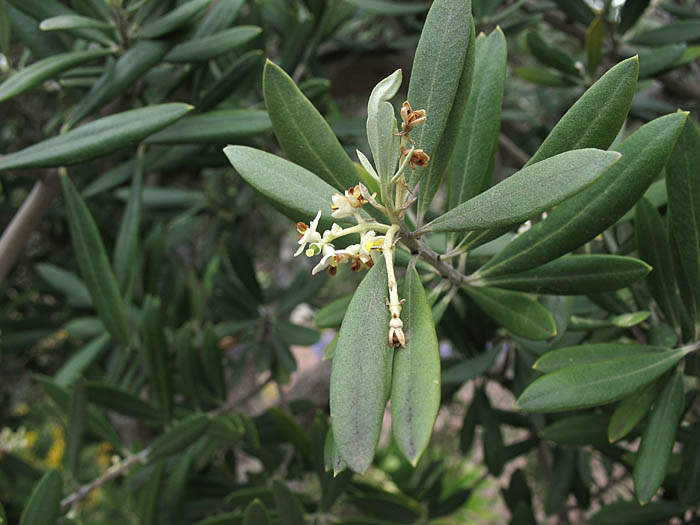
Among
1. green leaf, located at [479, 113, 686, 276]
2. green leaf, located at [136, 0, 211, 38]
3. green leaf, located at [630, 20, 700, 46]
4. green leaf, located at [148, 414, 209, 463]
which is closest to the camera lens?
green leaf, located at [479, 113, 686, 276]

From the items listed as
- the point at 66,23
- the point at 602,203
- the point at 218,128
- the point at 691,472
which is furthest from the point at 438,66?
the point at 691,472

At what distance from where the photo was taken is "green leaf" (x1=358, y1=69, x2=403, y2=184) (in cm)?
49

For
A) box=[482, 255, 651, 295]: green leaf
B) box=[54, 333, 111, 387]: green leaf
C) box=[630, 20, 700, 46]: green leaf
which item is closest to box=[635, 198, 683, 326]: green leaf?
box=[482, 255, 651, 295]: green leaf

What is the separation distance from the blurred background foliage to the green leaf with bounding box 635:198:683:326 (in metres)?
0.04

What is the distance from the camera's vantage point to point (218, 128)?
956mm

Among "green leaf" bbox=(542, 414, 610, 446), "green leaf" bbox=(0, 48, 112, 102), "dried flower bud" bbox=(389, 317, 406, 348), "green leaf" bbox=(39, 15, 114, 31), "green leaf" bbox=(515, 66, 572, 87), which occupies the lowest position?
"green leaf" bbox=(542, 414, 610, 446)

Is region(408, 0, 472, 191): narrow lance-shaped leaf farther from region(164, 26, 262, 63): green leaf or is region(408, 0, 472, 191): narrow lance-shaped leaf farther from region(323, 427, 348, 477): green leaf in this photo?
region(164, 26, 262, 63): green leaf

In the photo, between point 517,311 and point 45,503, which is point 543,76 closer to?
point 517,311

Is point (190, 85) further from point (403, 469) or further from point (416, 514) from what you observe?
point (403, 469)

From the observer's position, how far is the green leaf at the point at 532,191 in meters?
0.46

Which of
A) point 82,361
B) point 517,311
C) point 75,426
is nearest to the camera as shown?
point 517,311

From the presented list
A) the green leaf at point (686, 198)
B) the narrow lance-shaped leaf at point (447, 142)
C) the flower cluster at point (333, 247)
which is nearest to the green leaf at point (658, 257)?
the green leaf at point (686, 198)

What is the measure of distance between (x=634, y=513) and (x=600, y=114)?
74cm

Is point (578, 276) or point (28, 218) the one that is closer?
point (578, 276)
